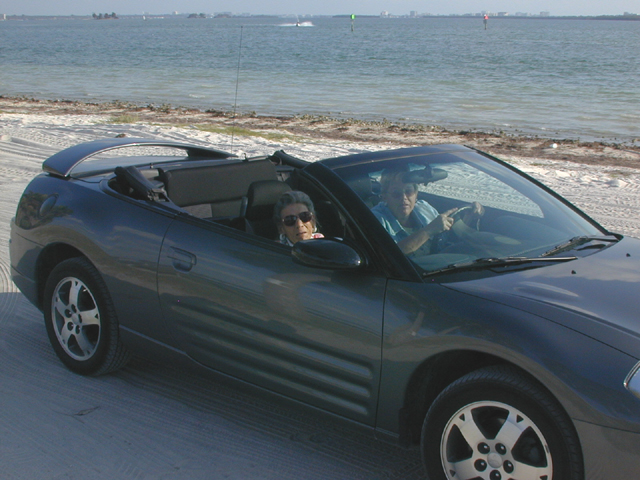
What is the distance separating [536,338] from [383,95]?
82.5ft

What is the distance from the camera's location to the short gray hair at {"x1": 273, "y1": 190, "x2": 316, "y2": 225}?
3.49 meters

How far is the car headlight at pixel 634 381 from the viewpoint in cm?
226

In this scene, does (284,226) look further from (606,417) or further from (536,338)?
(606,417)

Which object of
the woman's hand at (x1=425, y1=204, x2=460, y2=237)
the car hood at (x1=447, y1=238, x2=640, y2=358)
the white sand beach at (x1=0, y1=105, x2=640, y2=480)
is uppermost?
the woman's hand at (x1=425, y1=204, x2=460, y2=237)

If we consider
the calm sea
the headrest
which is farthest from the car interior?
the calm sea

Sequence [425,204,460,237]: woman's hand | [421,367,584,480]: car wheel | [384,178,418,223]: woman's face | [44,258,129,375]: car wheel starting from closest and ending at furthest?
1. [421,367,584,480]: car wheel
2. [425,204,460,237]: woman's hand
3. [384,178,418,223]: woman's face
4. [44,258,129,375]: car wheel

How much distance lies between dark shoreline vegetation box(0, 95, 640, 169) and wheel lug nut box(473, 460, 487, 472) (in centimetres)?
1046

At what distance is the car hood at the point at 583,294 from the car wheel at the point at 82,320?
207 centimetres

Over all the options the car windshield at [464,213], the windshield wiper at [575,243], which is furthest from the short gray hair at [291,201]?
the windshield wiper at [575,243]

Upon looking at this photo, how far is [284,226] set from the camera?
360 centimetres

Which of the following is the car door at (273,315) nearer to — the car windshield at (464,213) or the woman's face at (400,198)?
the car windshield at (464,213)

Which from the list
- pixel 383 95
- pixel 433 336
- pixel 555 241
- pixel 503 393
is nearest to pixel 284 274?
pixel 433 336

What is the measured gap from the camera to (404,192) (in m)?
3.45

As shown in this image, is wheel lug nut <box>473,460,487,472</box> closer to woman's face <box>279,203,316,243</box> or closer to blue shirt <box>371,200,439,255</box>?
blue shirt <box>371,200,439,255</box>
